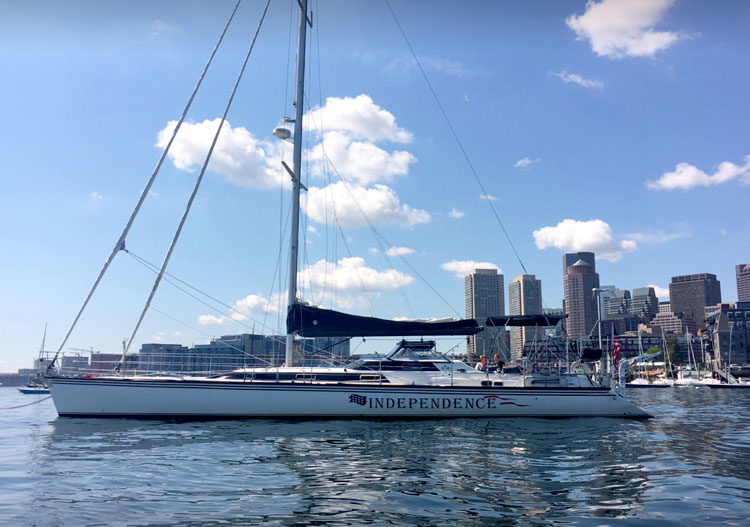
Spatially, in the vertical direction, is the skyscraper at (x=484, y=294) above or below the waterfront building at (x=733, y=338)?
above

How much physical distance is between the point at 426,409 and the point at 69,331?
11.7 metres

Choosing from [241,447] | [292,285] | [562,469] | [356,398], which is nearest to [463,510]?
[562,469]

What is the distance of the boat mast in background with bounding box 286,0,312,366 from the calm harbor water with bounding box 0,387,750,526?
581cm

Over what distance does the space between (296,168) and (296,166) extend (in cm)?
9

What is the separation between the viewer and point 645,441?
12.9 m

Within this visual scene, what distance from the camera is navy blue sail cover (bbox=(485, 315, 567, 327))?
18484mm

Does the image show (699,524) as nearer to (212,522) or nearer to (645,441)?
(212,522)

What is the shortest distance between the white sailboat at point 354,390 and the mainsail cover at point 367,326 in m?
0.04

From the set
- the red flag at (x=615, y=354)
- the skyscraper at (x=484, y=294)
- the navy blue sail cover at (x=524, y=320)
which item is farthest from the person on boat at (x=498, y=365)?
the skyscraper at (x=484, y=294)

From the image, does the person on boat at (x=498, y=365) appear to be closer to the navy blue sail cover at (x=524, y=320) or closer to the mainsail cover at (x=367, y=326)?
the navy blue sail cover at (x=524, y=320)

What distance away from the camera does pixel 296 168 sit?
67.1ft

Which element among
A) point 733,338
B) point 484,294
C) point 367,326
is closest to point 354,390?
point 367,326

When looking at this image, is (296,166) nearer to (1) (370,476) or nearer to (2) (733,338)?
(1) (370,476)

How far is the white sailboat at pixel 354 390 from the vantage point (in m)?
16.6
